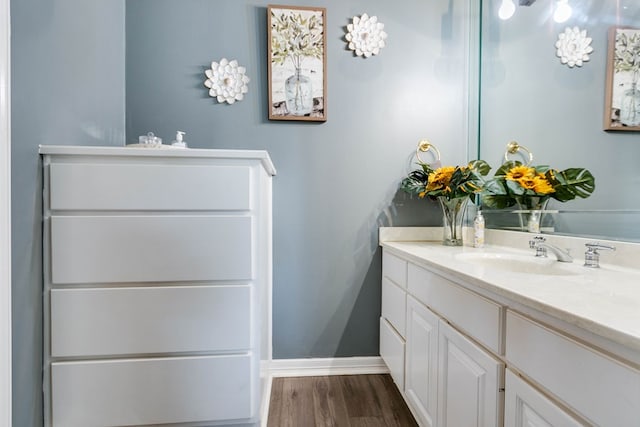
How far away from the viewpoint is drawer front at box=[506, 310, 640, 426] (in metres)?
0.48

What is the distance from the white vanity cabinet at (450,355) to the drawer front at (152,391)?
65 centimetres

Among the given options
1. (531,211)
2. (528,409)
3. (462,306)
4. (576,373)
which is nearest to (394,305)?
(462,306)

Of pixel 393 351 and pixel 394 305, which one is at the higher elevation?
pixel 394 305

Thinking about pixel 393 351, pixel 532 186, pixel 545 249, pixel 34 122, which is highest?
pixel 34 122

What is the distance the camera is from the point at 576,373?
22.2 inches

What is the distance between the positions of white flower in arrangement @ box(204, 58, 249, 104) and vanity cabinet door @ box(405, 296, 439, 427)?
4.66ft

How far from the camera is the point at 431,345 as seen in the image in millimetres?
1144

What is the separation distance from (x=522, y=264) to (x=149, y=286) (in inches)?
55.1

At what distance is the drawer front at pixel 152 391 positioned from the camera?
101 centimetres

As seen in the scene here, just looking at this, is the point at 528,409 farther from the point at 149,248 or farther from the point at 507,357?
the point at 149,248

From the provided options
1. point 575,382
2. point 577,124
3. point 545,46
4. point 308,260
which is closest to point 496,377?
point 575,382

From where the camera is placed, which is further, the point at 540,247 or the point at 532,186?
the point at 532,186

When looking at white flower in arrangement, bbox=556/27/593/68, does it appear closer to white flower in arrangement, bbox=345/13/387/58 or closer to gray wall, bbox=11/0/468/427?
gray wall, bbox=11/0/468/427

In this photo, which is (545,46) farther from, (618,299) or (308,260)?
(308,260)
